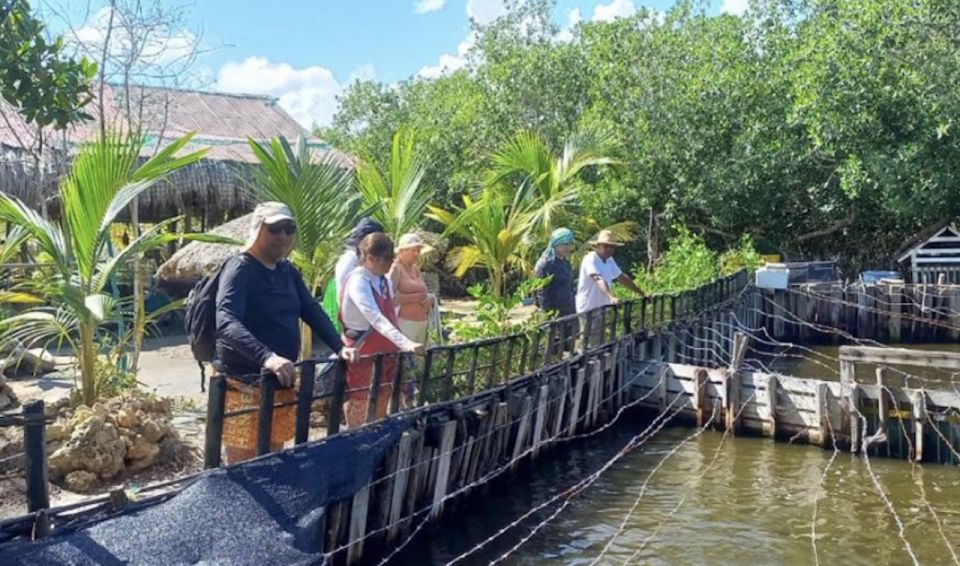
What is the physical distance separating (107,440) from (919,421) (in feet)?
24.5

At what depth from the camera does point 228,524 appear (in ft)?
12.0

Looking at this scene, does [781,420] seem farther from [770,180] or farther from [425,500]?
[770,180]

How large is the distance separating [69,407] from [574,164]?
11.0m

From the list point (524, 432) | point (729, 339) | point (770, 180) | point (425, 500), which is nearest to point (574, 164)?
point (729, 339)

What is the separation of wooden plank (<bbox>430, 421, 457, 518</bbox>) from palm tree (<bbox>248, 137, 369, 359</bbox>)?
6.32 feet

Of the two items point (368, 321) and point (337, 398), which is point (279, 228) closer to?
point (337, 398)

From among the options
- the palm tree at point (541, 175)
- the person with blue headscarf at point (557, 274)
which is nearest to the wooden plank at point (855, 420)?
the person with blue headscarf at point (557, 274)

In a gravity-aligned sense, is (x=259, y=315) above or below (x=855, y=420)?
above

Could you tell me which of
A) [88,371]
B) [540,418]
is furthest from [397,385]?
[540,418]

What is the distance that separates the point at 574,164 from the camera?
16438 mm

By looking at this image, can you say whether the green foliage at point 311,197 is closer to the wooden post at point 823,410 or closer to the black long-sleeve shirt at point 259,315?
the black long-sleeve shirt at point 259,315

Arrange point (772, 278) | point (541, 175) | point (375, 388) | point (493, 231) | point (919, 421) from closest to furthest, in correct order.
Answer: point (375, 388), point (919, 421), point (493, 231), point (541, 175), point (772, 278)

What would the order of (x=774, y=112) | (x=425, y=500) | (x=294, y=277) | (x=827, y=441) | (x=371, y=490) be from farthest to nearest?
(x=774, y=112) → (x=827, y=441) → (x=425, y=500) → (x=371, y=490) → (x=294, y=277)

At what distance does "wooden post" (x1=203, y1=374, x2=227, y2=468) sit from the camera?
13.9 feet
